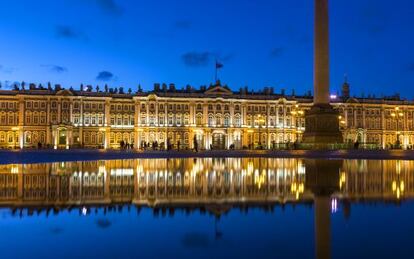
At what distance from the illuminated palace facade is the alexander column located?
4500 cm

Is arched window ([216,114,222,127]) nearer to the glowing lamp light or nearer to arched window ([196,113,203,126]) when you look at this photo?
arched window ([196,113,203,126])

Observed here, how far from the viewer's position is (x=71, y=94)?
87125 millimetres

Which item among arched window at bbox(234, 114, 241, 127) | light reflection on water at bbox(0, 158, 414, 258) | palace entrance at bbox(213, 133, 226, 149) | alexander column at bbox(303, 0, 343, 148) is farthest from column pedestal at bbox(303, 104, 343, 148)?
arched window at bbox(234, 114, 241, 127)

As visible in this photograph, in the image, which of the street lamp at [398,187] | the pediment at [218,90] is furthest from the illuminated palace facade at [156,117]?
the street lamp at [398,187]

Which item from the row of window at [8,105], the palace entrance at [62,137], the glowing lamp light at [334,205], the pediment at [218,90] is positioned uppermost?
the pediment at [218,90]

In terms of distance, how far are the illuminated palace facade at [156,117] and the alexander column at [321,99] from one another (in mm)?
44999

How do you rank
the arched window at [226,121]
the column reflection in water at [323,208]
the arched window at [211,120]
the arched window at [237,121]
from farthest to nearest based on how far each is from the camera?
1. the arched window at [237,121]
2. the arched window at [226,121]
3. the arched window at [211,120]
4. the column reflection in water at [323,208]

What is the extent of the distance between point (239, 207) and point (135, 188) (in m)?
3.97

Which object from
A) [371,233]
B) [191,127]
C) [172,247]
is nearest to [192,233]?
[172,247]

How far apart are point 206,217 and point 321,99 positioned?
32.9m

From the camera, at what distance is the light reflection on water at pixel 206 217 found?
605 centimetres

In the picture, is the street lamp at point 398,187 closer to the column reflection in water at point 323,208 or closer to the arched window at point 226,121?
the column reflection in water at point 323,208

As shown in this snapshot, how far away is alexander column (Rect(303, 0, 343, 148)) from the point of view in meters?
37.7

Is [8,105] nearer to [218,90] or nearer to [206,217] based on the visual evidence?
[218,90]
